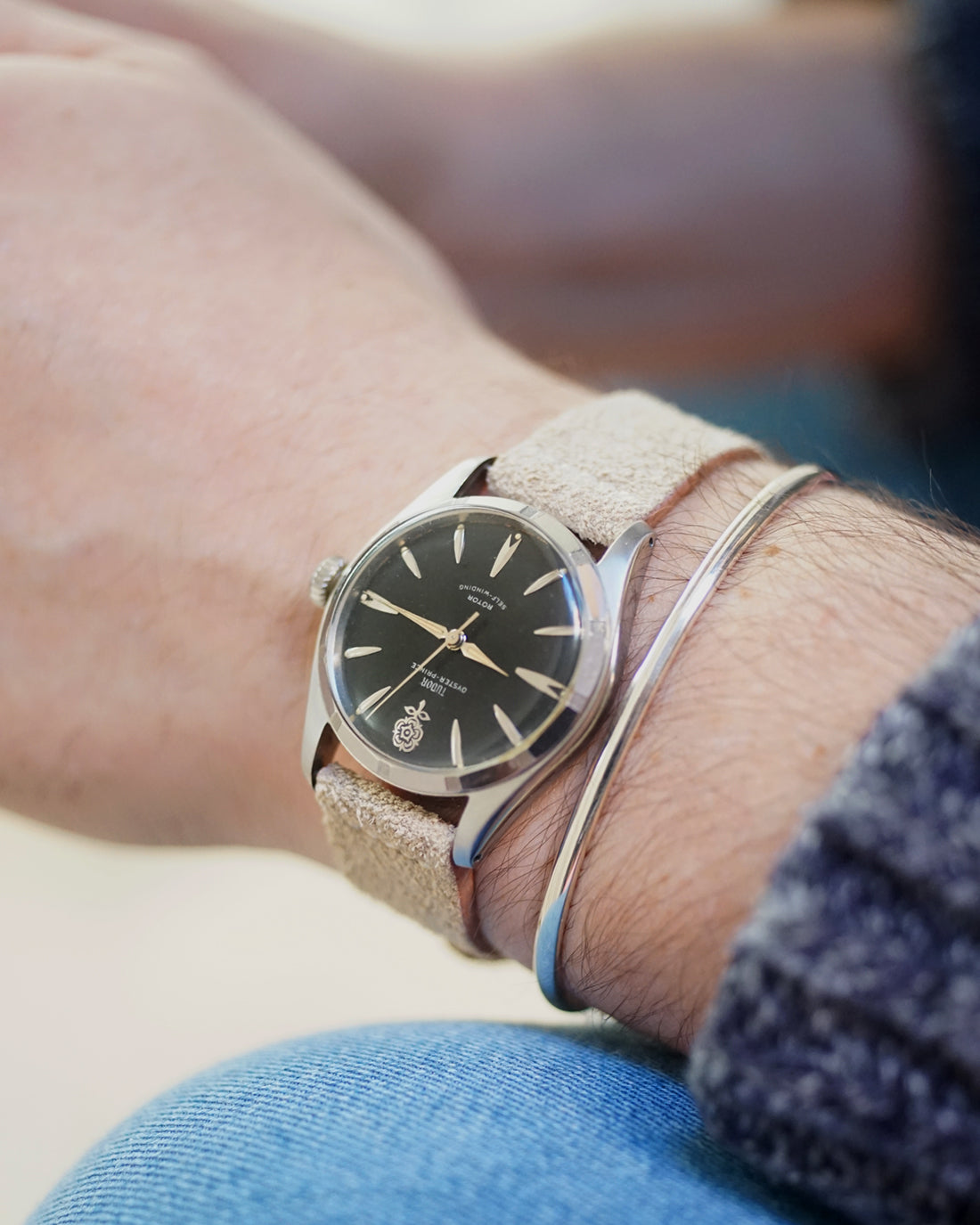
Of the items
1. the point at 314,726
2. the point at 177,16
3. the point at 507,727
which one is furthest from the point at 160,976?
the point at 177,16

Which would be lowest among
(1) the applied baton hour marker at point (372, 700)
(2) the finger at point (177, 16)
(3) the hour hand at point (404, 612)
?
(1) the applied baton hour marker at point (372, 700)

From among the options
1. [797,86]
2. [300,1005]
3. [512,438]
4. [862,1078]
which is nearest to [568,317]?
[797,86]

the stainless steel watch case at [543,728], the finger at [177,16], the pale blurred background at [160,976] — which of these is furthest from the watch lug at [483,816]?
the finger at [177,16]

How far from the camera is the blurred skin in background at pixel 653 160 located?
49.5 inches

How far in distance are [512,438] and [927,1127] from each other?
0.46 m

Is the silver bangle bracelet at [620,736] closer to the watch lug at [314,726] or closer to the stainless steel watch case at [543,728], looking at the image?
the stainless steel watch case at [543,728]

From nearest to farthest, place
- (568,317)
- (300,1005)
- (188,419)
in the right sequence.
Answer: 1. (188,419)
2. (300,1005)
3. (568,317)

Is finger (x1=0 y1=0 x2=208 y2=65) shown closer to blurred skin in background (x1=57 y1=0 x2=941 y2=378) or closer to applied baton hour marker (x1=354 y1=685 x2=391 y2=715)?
blurred skin in background (x1=57 y1=0 x2=941 y2=378)

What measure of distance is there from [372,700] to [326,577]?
0.08 meters

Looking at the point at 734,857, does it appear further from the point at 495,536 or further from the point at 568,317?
the point at 568,317

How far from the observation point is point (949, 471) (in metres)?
Result: 1.28

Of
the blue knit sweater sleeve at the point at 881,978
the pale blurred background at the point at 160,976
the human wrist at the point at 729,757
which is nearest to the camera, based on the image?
the blue knit sweater sleeve at the point at 881,978

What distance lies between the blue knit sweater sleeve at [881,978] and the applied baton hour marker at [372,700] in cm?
27

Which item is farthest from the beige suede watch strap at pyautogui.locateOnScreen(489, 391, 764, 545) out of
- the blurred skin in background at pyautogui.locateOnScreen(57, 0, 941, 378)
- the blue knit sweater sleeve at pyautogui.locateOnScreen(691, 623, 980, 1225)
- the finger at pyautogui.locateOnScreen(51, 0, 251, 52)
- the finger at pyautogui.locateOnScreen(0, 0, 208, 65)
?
the finger at pyautogui.locateOnScreen(51, 0, 251, 52)
